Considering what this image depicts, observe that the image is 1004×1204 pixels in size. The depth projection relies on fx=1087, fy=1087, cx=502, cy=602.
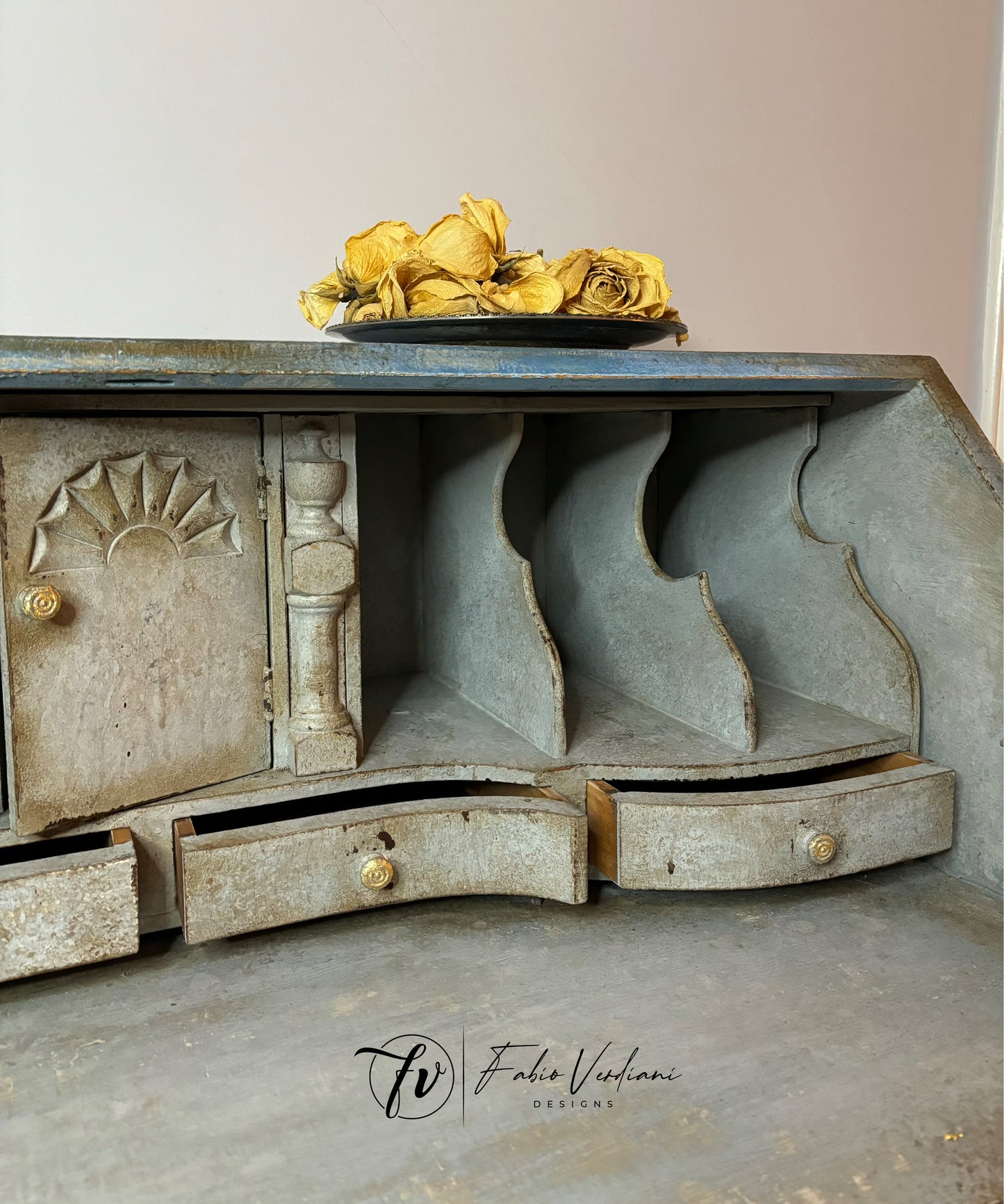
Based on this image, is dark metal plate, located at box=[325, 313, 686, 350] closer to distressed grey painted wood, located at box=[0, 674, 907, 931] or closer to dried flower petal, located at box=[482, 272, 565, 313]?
dried flower petal, located at box=[482, 272, 565, 313]

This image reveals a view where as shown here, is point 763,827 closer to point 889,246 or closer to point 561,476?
point 561,476

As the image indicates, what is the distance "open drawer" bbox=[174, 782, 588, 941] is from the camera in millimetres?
1189

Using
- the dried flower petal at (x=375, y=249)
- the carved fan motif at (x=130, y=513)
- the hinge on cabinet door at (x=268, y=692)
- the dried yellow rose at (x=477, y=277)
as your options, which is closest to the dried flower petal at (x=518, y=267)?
the dried yellow rose at (x=477, y=277)

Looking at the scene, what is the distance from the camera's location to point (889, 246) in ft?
7.90

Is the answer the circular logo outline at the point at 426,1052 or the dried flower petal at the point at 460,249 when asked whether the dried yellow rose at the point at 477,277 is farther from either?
the circular logo outline at the point at 426,1052

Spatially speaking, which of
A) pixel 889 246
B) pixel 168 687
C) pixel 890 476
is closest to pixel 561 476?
pixel 890 476

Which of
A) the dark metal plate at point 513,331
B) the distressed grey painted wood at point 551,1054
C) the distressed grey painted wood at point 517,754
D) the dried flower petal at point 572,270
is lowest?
the distressed grey painted wood at point 551,1054

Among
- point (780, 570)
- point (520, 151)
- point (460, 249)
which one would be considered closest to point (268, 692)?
point (460, 249)

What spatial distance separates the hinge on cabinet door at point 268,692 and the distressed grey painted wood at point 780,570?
0.79 meters

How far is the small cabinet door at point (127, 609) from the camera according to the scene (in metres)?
1.14

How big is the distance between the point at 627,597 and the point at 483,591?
223mm

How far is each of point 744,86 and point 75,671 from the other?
1.76 metres

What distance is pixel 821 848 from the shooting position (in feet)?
4.36

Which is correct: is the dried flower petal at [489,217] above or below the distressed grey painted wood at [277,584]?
above
